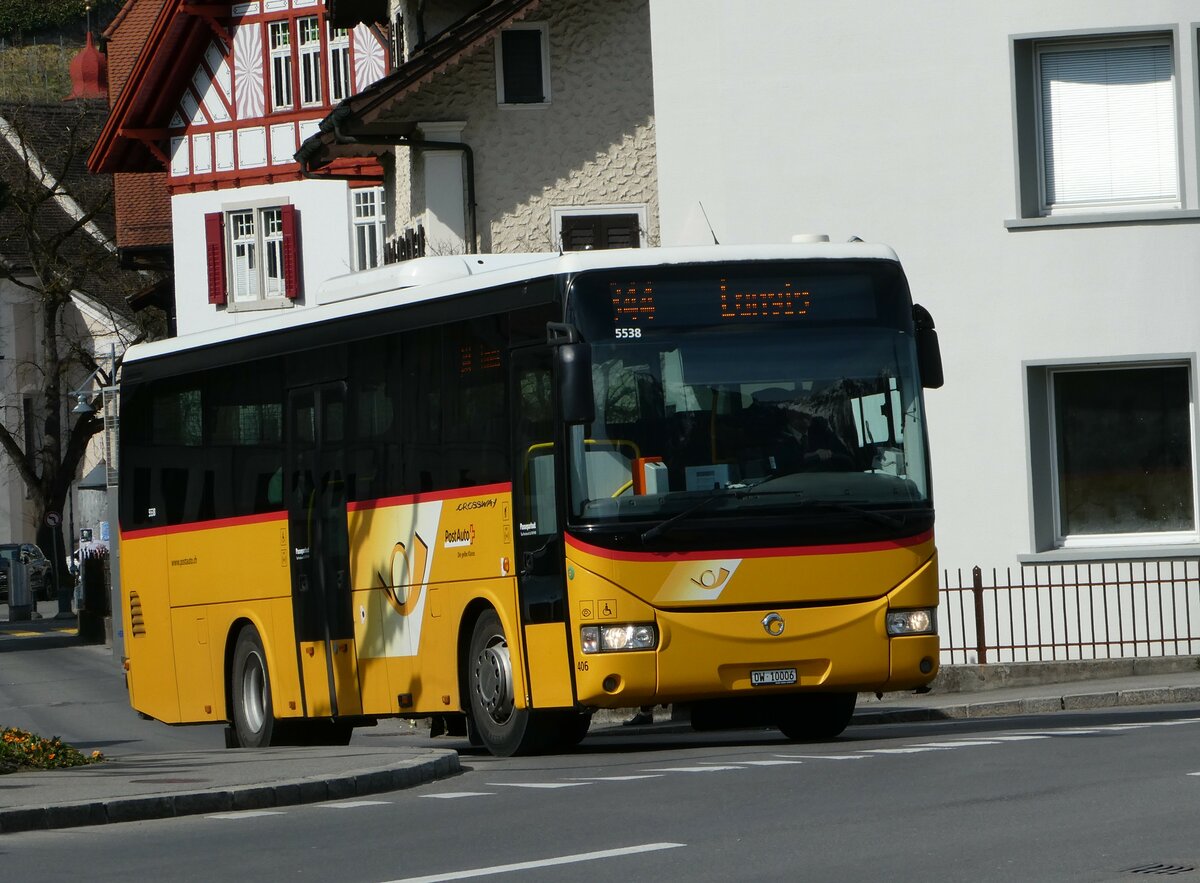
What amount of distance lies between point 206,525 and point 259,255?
31.5 meters

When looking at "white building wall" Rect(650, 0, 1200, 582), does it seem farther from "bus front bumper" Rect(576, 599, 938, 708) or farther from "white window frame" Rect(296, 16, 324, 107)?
"white window frame" Rect(296, 16, 324, 107)

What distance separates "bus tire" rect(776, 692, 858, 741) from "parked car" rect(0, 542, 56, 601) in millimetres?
54928

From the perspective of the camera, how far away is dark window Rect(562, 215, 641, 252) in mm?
30766

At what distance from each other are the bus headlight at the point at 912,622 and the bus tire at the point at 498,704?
7.47 ft

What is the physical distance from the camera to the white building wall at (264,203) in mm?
48281

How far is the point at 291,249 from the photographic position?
4894 centimetres

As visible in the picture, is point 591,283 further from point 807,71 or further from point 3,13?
point 3,13

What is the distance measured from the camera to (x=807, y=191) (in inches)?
966

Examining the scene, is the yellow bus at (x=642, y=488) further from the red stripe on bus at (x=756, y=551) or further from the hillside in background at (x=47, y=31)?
the hillside in background at (x=47, y=31)

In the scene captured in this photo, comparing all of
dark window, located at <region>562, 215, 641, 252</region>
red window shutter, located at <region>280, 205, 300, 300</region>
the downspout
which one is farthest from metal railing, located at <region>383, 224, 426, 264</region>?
red window shutter, located at <region>280, 205, 300, 300</region>

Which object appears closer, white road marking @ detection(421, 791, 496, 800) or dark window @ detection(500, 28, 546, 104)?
white road marking @ detection(421, 791, 496, 800)

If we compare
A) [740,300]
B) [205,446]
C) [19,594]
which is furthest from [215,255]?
[740,300]

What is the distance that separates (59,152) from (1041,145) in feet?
155

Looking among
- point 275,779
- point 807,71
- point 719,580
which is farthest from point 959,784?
point 807,71
